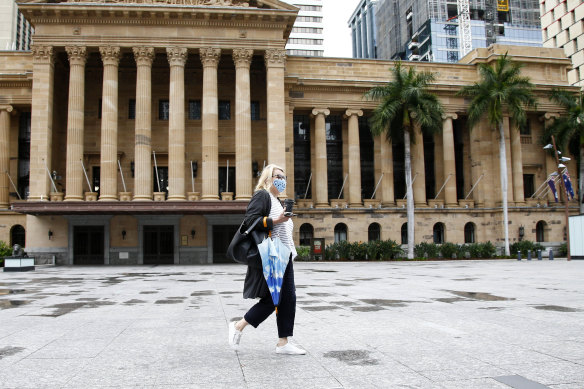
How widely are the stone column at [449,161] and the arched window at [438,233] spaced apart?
6.51ft

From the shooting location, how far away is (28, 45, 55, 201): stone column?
111 feet

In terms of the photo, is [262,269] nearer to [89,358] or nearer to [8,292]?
[89,358]

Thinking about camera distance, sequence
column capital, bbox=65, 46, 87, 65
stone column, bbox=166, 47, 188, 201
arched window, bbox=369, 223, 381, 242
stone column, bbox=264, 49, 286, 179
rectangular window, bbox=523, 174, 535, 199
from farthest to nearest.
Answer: rectangular window, bbox=523, 174, 535, 199, arched window, bbox=369, 223, 381, 242, stone column, bbox=264, 49, 286, 179, column capital, bbox=65, 46, 87, 65, stone column, bbox=166, 47, 188, 201

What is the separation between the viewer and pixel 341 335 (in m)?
7.20

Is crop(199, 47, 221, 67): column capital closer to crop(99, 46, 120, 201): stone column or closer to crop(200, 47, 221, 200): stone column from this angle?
crop(200, 47, 221, 200): stone column

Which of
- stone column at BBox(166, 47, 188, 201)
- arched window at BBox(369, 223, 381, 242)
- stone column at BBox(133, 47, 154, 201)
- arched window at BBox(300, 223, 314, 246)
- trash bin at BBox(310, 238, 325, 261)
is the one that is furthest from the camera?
arched window at BBox(369, 223, 381, 242)

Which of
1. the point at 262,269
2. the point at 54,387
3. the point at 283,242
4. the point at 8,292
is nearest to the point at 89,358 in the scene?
the point at 54,387

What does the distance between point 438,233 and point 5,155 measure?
36422mm

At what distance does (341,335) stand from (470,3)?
115m

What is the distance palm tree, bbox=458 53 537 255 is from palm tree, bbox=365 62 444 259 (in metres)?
4.52

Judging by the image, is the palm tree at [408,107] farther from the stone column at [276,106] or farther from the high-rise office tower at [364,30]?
the high-rise office tower at [364,30]

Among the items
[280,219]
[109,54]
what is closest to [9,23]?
[109,54]

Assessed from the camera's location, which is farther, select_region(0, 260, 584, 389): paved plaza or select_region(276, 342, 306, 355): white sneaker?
select_region(276, 342, 306, 355): white sneaker

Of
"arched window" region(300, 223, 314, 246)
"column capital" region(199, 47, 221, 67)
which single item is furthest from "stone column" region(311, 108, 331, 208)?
"column capital" region(199, 47, 221, 67)
